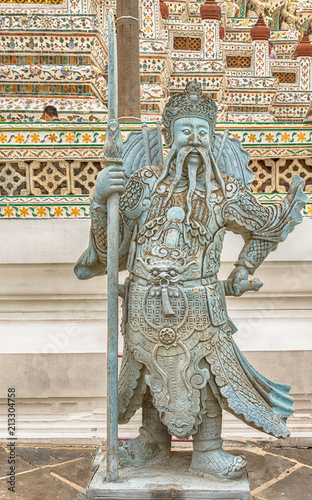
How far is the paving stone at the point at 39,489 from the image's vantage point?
286 cm

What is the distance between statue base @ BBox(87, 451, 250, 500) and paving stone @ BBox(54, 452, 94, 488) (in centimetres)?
66

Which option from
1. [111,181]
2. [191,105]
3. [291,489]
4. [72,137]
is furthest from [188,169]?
[291,489]

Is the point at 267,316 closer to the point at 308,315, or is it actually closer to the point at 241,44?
the point at 308,315

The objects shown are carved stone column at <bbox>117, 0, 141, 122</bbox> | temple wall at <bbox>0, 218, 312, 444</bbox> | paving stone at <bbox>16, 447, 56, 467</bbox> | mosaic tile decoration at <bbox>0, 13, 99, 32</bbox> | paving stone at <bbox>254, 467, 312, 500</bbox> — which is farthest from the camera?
mosaic tile decoration at <bbox>0, 13, 99, 32</bbox>

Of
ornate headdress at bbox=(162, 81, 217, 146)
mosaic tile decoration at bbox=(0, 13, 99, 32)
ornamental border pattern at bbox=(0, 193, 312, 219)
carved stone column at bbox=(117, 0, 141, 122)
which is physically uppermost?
mosaic tile decoration at bbox=(0, 13, 99, 32)

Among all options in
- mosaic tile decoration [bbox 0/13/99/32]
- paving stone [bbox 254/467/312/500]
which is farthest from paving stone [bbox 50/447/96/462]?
mosaic tile decoration [bbox 0/13/99/32]

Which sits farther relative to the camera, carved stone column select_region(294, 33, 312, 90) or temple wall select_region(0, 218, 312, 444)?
carved stone column select_region(294, 33, 312, 90)

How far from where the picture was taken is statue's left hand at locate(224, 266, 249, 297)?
254 centimetres

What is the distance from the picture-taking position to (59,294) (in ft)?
12.5

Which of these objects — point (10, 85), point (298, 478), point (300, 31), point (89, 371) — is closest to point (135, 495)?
point (298, 478)

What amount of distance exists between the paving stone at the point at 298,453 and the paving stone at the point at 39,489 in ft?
3.95

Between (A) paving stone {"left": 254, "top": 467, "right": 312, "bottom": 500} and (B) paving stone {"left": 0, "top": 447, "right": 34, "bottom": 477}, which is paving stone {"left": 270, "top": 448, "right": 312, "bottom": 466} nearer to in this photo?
(A) paving stone {"left": 254, "top": 467, "right": 312, "bottom": 500}

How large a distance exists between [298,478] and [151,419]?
99cm

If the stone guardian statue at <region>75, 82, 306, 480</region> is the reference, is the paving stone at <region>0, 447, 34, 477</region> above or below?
below
